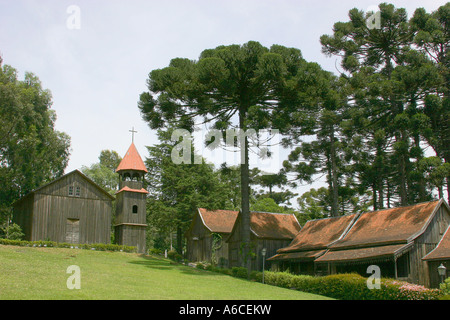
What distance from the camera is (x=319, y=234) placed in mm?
33531

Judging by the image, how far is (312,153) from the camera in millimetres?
41969

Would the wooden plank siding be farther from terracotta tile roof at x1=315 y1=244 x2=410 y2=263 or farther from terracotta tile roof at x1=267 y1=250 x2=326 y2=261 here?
terracotta tile roof at x1=267 y1=250 x2=326 y2=261

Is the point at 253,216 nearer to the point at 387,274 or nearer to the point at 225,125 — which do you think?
the point at 225,125

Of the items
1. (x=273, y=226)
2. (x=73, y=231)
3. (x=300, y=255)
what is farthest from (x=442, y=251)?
(x=73, y=231)

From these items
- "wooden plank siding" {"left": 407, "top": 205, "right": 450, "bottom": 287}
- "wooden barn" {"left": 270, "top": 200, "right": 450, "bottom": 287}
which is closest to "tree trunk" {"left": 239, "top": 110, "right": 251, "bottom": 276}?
"wooden barn" {"left": 270, "top": 200, "right": 450, "bottom": 287}

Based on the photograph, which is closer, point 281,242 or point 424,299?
point 424,299

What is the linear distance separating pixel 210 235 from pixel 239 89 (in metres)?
16.5

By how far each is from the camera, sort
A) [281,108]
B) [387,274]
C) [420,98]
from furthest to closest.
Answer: [420,98] → [281,108] → [387,274]

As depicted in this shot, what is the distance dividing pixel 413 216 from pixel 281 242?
36.5 ft

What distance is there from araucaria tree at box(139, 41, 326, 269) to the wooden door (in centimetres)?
1387

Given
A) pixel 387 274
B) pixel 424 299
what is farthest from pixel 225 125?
pixel 424 299

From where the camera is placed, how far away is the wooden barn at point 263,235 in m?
35.2

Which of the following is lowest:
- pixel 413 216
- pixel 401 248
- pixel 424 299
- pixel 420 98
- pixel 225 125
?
pixel 424 299
